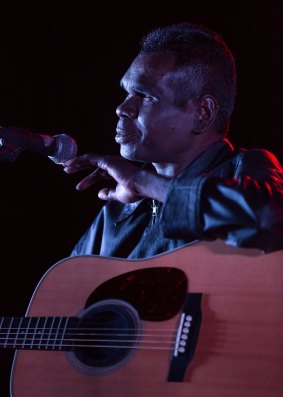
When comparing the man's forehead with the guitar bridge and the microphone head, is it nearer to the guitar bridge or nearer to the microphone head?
the microphone head

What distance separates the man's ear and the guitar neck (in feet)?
3.43

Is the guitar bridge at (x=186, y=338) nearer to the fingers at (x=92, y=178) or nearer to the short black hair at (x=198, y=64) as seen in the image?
the fingers at (x=92, y=178)

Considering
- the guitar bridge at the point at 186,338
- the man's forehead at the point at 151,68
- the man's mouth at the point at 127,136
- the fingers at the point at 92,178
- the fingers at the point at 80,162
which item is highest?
the man's forehead at the point at 151,68

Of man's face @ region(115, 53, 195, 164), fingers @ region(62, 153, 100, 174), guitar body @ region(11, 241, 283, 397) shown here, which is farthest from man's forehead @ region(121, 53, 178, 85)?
guitar body @ region(11, 241, 283, 397)

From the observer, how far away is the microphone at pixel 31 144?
1722 millimetres

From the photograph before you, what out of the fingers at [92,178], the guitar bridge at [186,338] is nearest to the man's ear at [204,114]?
the fingers at [92,178]

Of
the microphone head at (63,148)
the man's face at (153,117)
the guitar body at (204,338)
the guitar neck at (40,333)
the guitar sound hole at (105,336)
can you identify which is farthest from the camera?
the man's face at (153,117)

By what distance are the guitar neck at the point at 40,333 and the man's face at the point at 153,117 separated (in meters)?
0.81

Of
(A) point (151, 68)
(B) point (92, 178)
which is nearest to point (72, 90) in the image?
(A) point (151, 68)

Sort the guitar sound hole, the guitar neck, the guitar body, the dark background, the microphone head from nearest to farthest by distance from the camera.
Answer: the guitar body
the guitar sound hole
the guitar neck
the microphone head
the dark background

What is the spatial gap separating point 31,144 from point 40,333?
0.65m

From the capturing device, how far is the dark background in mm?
2898

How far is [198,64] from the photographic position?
2.31 metres

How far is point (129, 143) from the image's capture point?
2207 mm
